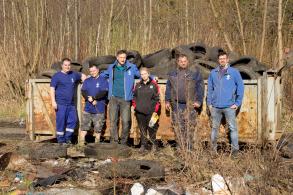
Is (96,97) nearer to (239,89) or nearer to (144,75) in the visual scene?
(144,75)

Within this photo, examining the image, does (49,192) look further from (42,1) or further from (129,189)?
(42,1)

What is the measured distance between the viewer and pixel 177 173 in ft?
23.6

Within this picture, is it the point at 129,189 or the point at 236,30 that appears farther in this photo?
the point at 236,30

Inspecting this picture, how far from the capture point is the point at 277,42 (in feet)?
48.2

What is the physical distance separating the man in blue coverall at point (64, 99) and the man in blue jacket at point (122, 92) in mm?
845

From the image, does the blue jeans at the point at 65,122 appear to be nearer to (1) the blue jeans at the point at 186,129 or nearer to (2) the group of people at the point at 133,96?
(2) the group of people at the point at 133,96

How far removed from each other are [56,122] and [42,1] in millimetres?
8121

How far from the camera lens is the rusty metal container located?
916 cm

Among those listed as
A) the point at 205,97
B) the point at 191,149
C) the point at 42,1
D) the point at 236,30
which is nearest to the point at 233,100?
the point at 205,97

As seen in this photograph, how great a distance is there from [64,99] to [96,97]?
28.0 inches

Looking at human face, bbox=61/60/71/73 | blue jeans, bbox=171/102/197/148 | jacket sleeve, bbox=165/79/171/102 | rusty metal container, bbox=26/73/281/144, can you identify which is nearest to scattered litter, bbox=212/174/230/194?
blue jeans, bbox=171/102/197/148

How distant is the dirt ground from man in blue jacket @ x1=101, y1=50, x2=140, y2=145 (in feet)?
1.98

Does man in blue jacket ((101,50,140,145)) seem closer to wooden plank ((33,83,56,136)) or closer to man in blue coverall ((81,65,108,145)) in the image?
man in blue coverall ((81,65,108,145))

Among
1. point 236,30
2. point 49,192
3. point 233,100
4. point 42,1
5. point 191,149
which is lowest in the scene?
point 49,192
